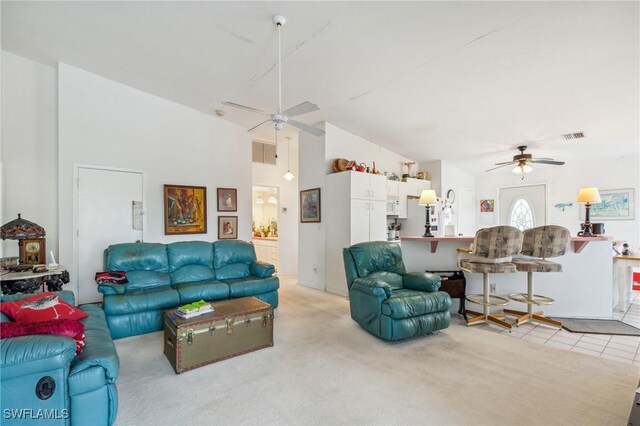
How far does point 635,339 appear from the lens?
10.9 ft

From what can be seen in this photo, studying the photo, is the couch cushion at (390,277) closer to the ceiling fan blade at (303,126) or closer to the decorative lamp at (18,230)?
the ceiling fan blade at (303,126)

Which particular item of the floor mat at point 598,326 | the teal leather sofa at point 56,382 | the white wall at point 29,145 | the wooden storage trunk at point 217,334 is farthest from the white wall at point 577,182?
the white wall at point 29,145

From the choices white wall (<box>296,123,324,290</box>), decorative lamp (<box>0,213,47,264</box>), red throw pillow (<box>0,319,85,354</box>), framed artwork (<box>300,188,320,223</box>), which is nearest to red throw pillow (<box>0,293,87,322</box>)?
red throw pillow (<box>0,319,85,354</box>)

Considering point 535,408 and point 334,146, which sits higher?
point 334,146

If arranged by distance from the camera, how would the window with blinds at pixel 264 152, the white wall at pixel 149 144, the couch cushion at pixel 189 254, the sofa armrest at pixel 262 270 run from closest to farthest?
the couch cushion at pixel 189 254 → the white wall at pixel 149 144 → the sofa armrest at pixel 262 270 → the window with blinds at pixel 264 152

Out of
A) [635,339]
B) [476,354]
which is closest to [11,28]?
[476,354]

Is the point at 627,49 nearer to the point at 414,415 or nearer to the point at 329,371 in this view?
the point at 414,415

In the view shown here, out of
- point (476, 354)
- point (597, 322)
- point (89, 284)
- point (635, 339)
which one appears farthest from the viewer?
point (89, 284)

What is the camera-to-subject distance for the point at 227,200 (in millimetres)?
5777

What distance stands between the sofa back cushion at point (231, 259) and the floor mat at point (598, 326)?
4.23m

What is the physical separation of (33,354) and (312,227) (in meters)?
4.48

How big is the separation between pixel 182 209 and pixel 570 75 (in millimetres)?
5694

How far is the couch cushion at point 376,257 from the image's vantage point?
381 centimetres

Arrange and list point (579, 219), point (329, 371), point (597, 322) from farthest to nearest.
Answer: point (579, 219)
point (597, 322)
point (329, 371)
